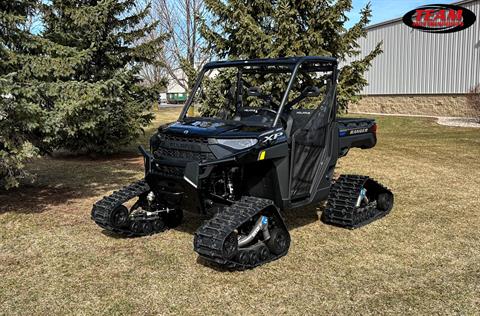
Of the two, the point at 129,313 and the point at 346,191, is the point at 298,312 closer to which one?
the point at 129,313

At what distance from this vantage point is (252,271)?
4844 mm

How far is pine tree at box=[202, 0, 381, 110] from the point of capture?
37.9 feet

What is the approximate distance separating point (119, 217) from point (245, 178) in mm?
1579

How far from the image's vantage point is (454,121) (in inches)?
893

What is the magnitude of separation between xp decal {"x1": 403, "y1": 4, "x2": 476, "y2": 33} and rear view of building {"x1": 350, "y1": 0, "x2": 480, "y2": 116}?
10.8 inches

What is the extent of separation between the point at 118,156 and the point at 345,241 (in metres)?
9.03

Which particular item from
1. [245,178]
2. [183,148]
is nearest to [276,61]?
[245,178]

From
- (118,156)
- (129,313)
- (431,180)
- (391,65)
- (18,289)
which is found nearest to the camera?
(129,313)

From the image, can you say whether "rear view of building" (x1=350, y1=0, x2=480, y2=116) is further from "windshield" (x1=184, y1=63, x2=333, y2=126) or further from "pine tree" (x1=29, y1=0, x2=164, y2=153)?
"pine tree" (x1=29, y1=0, x2=164, y2=153)

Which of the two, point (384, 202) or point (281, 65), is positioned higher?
point (281, 65)

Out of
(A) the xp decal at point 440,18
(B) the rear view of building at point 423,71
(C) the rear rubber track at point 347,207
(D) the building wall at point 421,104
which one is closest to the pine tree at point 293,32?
(C) the rear rubber track at point 347,207

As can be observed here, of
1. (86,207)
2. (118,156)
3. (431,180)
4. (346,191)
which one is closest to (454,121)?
(431,180)

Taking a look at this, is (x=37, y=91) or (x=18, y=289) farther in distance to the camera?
(x=37, y=91)

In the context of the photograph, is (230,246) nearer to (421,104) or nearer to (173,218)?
(173,218)
